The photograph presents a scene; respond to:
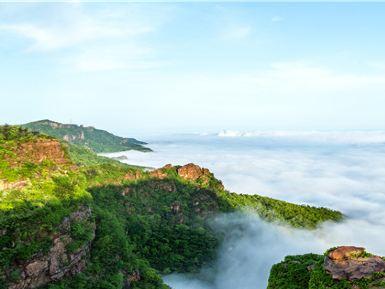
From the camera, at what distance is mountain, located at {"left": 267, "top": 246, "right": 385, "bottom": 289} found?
25688 mm

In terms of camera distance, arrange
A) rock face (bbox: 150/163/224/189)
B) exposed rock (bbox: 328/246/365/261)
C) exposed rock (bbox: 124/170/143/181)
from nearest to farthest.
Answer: exposed rock (bbox: 328/246/365/261), exposed rock (bbox: 124/170/143/181), rock face (bbox: 150/163/224/189)

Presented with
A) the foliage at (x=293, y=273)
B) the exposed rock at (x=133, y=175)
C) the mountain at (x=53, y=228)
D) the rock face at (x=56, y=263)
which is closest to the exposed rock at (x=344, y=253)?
the foliage at (x=293, y=273)

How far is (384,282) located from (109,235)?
32810 mm

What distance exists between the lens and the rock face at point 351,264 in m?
25.9

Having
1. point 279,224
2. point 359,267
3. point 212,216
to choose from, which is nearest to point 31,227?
point 359,267

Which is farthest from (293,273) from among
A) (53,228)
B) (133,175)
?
(133,175)

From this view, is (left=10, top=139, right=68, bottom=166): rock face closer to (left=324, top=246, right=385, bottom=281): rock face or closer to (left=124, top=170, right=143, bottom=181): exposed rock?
(left=324, top=246, right=385, bottom=281): rock face

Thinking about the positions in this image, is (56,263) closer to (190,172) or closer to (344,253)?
(344,253)

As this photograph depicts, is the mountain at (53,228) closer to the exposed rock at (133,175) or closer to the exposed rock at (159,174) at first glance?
the exposed rock at (133,175)

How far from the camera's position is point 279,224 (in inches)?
5556

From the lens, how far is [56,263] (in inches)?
1565

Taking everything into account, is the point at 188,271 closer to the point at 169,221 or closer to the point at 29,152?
the point at 169,221

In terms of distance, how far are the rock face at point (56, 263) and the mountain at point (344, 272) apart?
20.3 metres

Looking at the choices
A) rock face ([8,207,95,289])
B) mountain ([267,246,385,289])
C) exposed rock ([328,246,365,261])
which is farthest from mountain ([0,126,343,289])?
exposed rock ([328,246,365,261])
